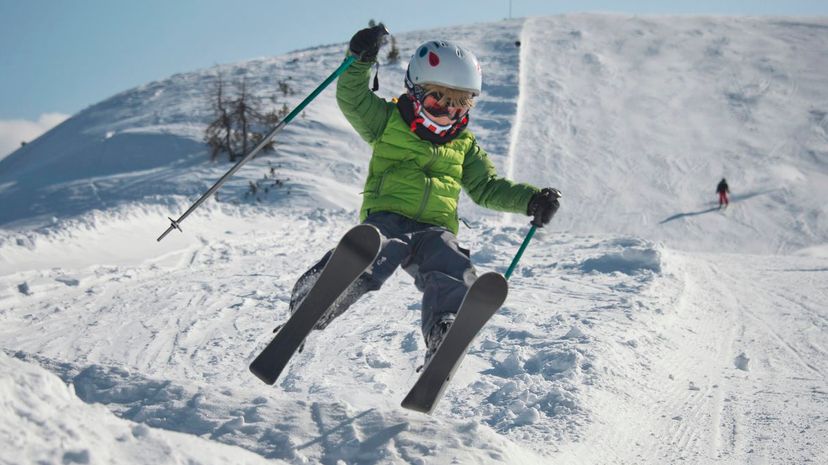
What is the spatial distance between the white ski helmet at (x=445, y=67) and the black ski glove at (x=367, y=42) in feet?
0.78

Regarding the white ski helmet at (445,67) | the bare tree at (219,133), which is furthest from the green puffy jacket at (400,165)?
the bare tree at (219,133)

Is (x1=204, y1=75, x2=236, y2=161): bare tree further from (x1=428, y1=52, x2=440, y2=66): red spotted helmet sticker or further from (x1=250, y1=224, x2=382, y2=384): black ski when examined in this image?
(x1=250, y1=224, x2=382, y2=384): black ski

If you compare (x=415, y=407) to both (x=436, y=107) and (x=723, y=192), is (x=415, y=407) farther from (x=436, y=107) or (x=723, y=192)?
(x=723, y=192)

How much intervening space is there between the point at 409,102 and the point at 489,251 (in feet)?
19.1

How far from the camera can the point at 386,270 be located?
13.1ft

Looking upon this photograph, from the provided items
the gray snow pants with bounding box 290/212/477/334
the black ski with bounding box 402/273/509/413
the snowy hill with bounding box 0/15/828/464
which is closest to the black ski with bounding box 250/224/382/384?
the gray snow pants with bounding box 290/212/477/334

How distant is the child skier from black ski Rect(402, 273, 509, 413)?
1.36ft

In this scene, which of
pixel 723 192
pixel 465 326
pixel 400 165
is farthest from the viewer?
pixel 723 192

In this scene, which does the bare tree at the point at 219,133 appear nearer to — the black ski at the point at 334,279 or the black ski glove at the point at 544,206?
the black ski glove at the point at 544,206

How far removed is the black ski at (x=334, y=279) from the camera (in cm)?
366

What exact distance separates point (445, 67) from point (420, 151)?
0.52 meters

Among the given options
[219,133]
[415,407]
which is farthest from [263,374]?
[219,133]

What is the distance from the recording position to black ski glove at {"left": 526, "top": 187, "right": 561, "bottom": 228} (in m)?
4.35

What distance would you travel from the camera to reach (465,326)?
3.66 metres
